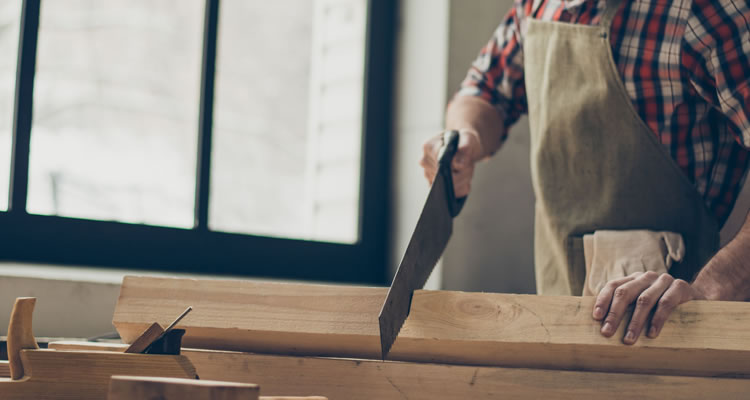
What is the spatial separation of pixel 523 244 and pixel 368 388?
39.7 inches

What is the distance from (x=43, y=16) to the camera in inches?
62.1

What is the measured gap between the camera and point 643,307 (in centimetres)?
84

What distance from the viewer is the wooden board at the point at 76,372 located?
0.71 m

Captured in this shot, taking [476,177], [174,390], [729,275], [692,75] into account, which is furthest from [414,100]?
[174,390]

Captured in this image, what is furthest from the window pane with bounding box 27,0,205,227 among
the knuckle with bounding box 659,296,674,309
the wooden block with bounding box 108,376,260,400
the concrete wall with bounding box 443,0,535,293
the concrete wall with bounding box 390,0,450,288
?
the knuckle with bounding box 659,296,674,309

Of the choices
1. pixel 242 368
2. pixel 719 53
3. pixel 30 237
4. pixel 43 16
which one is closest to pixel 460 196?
pixel 719 53

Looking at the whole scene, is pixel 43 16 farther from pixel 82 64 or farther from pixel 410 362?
pixel 410 362

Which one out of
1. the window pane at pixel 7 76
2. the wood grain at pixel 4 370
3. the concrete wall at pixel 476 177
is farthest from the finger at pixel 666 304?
Result: the window pane at pixel 7 76

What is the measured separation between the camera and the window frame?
1391 mm

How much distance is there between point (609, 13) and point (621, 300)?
550mm

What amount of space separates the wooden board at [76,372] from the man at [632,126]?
27.1 inches

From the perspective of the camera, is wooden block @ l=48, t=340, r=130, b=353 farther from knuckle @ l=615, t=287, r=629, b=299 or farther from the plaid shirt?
the plaid shirt

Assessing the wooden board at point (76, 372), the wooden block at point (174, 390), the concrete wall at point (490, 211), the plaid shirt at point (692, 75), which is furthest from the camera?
the concrete wall at point (490, 211)

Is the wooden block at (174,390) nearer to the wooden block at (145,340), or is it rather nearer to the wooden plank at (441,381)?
the wooden block at (145,340)
